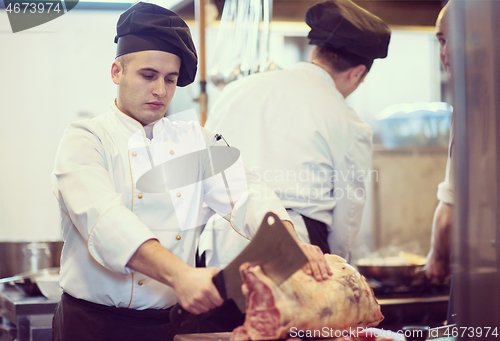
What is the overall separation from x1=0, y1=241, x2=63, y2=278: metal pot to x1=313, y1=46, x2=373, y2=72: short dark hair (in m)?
1.52

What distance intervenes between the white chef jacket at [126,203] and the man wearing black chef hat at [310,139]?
14.8 inches

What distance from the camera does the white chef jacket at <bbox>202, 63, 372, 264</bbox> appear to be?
5.89ft

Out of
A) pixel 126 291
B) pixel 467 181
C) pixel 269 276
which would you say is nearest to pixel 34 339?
pixel 126 291

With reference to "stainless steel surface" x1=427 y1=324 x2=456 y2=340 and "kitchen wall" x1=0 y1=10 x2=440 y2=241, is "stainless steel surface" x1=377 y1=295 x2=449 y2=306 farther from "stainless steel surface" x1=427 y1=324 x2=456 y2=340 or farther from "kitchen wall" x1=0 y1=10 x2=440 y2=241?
"kitchen wall" x1=0 y1=10 x2=440 y2=241

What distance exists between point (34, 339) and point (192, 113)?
3.27 feet

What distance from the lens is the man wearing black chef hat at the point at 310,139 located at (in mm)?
1792

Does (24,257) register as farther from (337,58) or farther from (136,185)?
(337,58)

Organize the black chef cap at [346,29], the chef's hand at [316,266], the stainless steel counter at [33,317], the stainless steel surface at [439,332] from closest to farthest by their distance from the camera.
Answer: the chef's hand at [316,266] < the stainless steel surface at [439,332] < the stainless steel counter at [33,317] < the black chef cap at [346,29]

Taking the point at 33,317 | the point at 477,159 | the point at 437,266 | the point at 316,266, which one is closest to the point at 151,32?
the point at 316,266

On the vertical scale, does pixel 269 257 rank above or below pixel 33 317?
above

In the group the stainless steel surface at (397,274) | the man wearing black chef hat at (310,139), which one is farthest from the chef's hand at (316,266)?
the stainless steel surface at (397,274)

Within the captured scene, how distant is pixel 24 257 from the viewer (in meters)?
2.41

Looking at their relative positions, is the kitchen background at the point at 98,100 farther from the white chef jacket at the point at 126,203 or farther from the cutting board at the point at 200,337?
the cutting board at the point at 200,337

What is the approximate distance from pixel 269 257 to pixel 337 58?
121 centimetres
